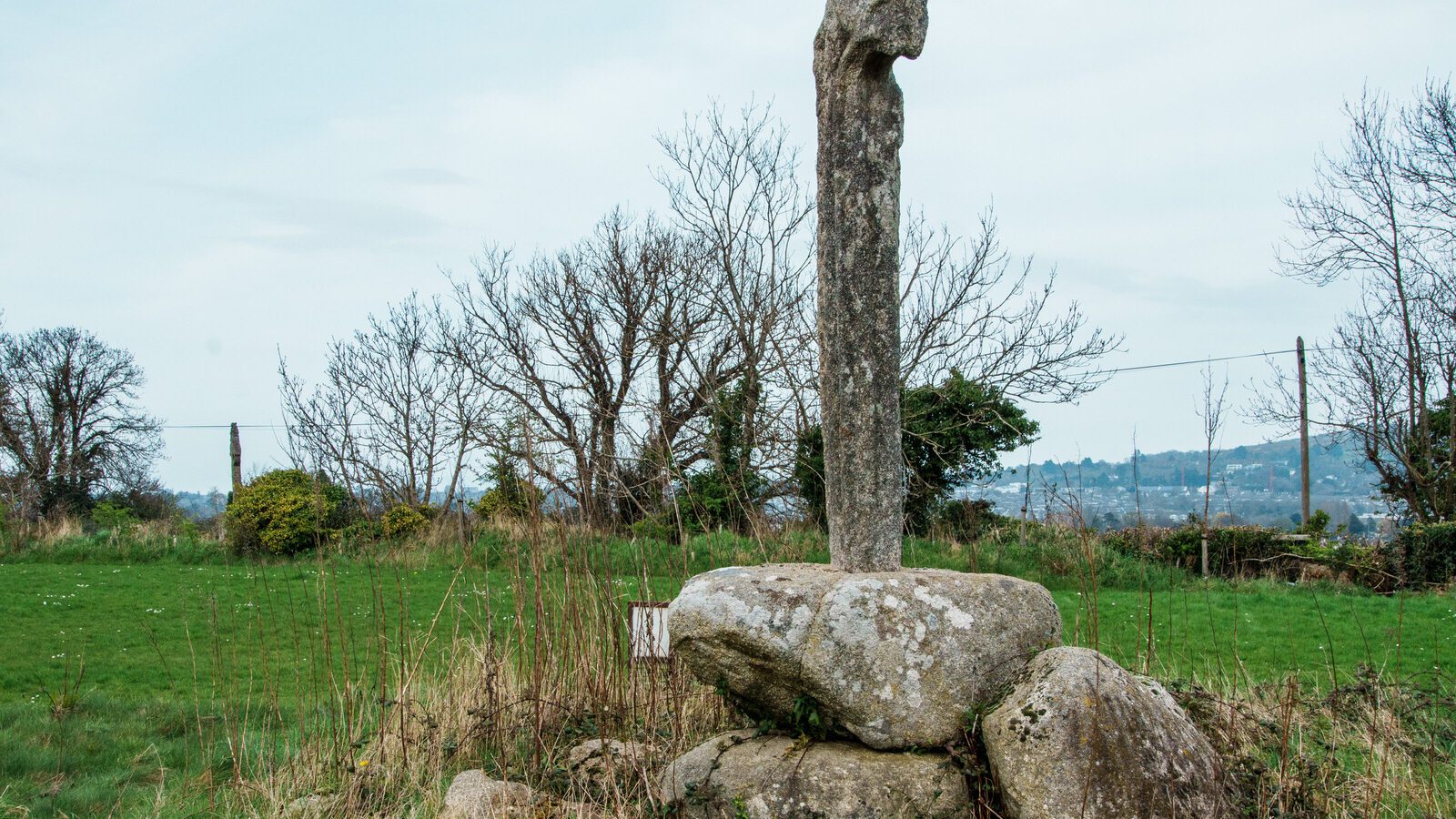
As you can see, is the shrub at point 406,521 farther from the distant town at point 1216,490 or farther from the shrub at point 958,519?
the distant town at point 1216,490

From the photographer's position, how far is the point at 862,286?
386 centimetres

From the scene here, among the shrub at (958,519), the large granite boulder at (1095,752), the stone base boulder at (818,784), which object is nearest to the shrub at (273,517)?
the shrub at (958,519)

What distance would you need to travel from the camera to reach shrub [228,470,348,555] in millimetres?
16672

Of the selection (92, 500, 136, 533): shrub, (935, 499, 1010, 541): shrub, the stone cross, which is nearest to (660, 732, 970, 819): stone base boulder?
the stone cross

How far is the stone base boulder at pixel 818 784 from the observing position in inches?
130

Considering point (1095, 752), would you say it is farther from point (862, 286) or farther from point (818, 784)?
point (862, 286)

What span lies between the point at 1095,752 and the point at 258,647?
797cm

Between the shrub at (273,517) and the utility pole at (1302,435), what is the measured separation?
57.9 ft

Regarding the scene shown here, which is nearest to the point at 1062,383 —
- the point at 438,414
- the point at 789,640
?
the point at 438,414

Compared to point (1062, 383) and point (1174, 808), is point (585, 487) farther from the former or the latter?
point (1062, 383)

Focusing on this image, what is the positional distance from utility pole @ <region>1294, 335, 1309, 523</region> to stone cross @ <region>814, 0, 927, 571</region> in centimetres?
1682

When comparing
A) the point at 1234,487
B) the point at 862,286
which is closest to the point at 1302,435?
the point at 1234,487

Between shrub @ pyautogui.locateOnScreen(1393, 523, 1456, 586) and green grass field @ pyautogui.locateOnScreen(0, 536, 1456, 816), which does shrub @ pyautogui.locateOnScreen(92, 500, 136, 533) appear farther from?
shrub @ pyautogui.locateOnScreen(1393, 523, 1456, 586)

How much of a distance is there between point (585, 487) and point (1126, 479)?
3.65m
